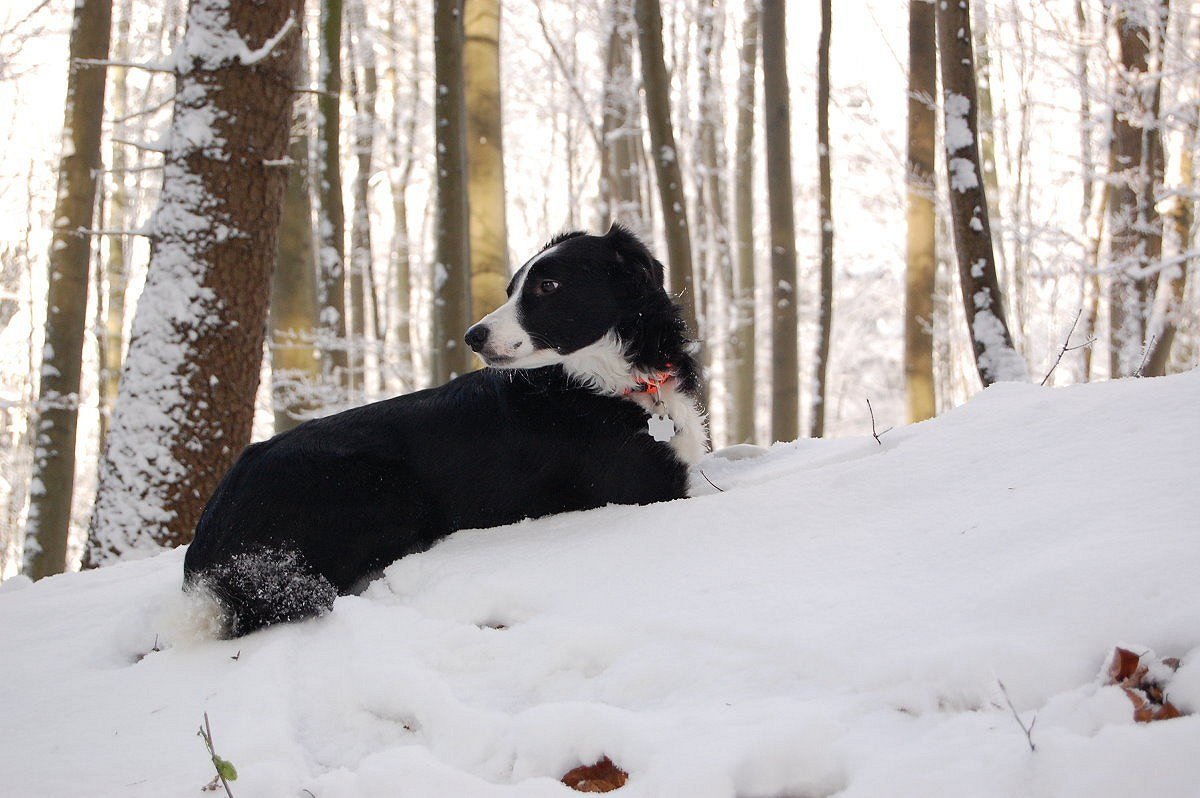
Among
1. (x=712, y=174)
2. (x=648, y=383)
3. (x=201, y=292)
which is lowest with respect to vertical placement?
(x=648, y=383)

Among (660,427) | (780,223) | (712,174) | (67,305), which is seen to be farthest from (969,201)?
(712,174)

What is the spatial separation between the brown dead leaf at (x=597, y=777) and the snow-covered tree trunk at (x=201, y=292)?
3.71 m

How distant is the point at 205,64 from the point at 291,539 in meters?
3.19

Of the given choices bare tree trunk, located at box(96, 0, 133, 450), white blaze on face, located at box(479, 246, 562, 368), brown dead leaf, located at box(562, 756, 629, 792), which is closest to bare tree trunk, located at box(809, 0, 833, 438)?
white blaze on face, located at box(479, 246, 562, 368)

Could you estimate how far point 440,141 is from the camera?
26.4 ft

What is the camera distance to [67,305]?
782 centimetres

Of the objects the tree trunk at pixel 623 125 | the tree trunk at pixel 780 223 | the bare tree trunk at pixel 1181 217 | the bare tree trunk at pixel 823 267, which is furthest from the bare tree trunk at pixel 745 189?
the bare tree trunk at pixel 1181 217

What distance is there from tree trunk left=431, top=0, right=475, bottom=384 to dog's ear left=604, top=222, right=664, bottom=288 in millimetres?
4420

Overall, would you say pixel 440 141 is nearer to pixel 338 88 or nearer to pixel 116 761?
pixel 338 88

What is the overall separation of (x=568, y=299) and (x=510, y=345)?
1.21ft

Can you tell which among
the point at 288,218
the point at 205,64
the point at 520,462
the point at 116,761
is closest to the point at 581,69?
the point at 288,218

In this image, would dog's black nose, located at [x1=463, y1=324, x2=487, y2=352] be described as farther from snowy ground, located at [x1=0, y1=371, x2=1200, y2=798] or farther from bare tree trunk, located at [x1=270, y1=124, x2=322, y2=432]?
bare tree trunk, located at [x1=270, y1=124, x2=322, y2=432]

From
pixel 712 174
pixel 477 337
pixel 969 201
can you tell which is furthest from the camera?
pixel 712 174

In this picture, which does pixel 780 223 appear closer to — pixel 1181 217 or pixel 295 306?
pixel 1181 217
